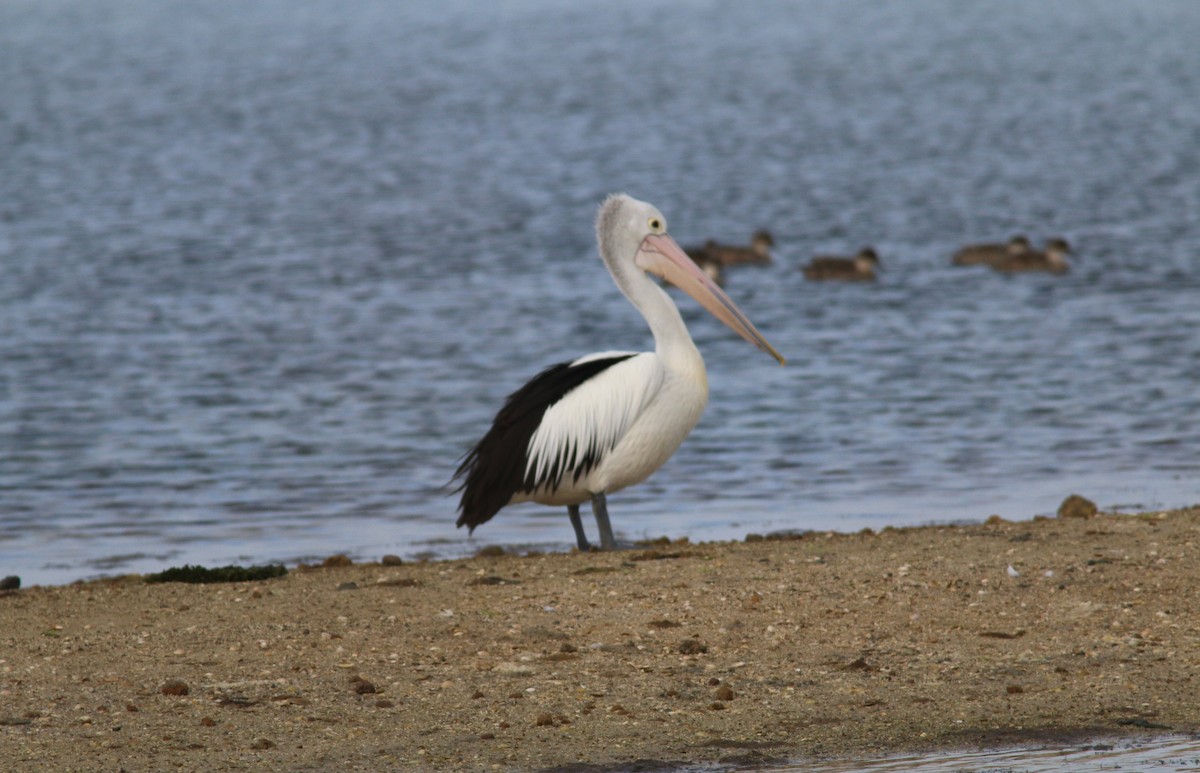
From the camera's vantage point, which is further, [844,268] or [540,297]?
[844,268]

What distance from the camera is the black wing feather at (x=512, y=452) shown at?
7.56 meters

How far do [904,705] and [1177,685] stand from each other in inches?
32.6

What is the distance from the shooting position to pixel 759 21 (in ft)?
218

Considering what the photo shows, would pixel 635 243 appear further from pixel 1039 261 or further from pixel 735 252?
pixel 735 252

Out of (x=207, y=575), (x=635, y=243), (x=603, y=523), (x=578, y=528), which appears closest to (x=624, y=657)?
(x=603, y=523)

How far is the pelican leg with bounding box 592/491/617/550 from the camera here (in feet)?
24.8

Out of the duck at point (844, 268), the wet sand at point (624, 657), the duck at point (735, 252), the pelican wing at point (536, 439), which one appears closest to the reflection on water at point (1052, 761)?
the wet sand at point (624, 657)

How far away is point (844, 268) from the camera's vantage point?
17672 mm

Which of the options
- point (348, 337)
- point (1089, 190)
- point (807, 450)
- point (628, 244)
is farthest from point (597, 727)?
point (1089, 190)

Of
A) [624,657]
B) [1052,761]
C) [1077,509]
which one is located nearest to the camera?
[1052,761]

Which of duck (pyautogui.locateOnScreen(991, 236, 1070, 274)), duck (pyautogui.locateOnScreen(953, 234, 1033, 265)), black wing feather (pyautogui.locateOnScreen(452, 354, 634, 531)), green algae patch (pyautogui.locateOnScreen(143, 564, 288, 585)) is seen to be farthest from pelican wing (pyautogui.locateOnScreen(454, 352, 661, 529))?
duck (pyautogui.locateOnScreen(953, 234, 1033, 265))

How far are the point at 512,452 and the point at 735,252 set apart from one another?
39.6ft

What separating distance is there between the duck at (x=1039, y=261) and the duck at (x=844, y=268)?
1.28 m

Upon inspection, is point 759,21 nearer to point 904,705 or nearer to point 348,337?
point 348,337
